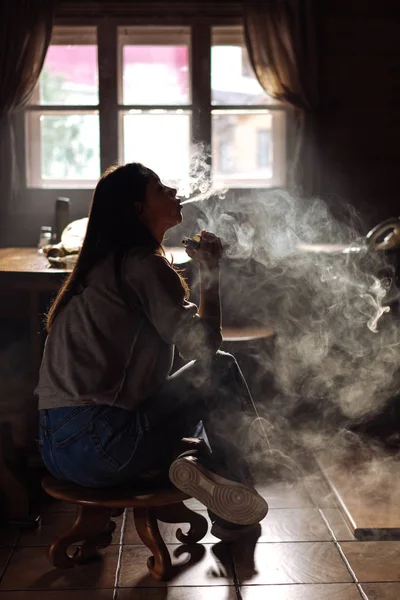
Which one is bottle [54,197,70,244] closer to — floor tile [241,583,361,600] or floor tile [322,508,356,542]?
floor tile [322,508,356,542]

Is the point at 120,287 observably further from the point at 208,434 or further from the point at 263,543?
the point at 263,543

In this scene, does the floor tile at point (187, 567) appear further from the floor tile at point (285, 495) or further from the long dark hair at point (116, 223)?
the long dark hair at point (116, 223)

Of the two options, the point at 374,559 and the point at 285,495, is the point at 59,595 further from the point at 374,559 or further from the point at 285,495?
the point at 285,495

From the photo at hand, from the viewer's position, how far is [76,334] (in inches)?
85.2

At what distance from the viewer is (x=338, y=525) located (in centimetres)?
274

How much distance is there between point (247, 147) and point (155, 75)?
2.58 feet

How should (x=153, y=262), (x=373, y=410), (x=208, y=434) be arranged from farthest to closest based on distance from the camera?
(x=373, y=410) → (x=208, y=434) → (x=153, y=262)

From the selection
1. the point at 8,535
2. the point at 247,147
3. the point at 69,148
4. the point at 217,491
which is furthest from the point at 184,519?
the point at 69,148

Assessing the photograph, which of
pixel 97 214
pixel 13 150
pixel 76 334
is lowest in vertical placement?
pixel 76 334

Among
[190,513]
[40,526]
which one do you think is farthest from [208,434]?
[40,526]

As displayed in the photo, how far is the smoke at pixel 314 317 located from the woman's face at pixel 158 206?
5.20ft

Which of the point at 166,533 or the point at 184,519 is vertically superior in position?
the point at 184,519

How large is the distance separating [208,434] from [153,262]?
59 centimetres

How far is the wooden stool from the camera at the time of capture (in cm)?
213
